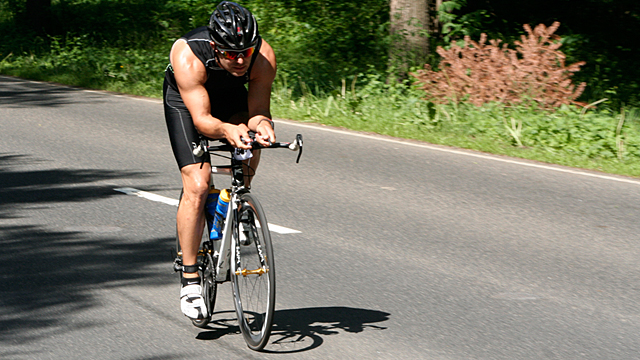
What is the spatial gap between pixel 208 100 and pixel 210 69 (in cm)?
19

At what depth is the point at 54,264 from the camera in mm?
6109

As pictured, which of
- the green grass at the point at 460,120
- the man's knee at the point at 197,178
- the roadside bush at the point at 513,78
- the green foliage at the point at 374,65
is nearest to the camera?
the man's knee at the point at 197,178

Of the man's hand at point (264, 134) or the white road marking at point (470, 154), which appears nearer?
the man's hand at point (264, 134)

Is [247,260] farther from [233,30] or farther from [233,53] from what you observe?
[233,30]

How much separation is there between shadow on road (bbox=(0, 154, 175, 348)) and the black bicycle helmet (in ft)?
6.44

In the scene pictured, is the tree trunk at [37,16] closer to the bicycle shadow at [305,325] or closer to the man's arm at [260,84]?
the bicycle shadow at [305,325]

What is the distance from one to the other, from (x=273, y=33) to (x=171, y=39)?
139 inches

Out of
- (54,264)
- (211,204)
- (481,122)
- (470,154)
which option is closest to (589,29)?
(481,122)

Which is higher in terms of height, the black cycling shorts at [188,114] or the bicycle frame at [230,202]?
the black cycling shorts at [188,114]

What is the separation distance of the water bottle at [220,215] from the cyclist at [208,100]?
78 mm

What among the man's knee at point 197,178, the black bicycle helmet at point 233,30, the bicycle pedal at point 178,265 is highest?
the black bicycle helmet at point 233,30

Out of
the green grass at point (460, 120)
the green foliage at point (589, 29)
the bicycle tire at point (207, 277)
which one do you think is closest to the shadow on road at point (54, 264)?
the bicycle tire at point (207, 277)

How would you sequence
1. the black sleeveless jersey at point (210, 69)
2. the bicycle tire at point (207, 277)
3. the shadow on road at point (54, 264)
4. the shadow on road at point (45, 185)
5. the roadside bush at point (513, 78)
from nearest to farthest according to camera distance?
the black sleeveless jersey at point (210, 69) < the bicycle tire at point (207, 277) < the shadow on road at point (54, 264) < the shadow on road at point (45, 185) < the roadside bush at point (513, 78)

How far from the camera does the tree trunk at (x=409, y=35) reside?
51.1 feet
